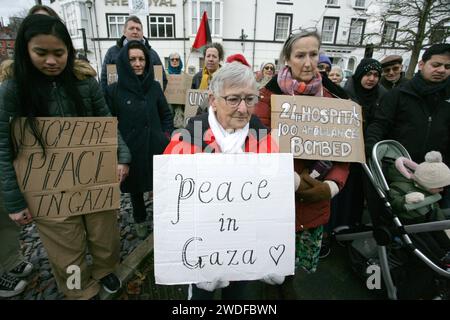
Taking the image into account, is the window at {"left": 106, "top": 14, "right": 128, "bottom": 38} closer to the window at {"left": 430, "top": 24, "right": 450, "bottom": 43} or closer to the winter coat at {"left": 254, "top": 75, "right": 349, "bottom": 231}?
the window at {"left": 430, "top": 24, "right": 450, "bottom": 43}

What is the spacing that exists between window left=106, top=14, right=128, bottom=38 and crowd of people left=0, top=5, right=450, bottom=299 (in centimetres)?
2294

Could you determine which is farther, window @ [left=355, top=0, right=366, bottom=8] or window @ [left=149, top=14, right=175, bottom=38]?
window @ [left=355, top=0, right=366, bottom=8]

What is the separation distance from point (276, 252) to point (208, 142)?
2.31 feet

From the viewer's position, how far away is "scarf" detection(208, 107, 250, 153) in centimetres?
137

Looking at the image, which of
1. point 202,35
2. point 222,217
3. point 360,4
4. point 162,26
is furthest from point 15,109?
point 360,4

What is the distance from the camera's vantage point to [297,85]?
1.65 metres

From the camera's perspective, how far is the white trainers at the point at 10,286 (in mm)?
2160

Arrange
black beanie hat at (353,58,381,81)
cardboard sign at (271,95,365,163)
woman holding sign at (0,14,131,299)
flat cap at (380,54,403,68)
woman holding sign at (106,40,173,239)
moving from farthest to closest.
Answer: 1. flat cap at (380,54,403,68)
2. black beanie hat at (353,58,381,81)
3. woman holding sign at (106,40,173,239)
4. cardboard sign at (271,95,365,163)
5. woman holding sign at (0,14,131,299)

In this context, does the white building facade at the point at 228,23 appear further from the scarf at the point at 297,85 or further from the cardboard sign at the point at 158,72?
Result: the scarf at the point at 297,85

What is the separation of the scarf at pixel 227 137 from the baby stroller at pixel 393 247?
4.07 feet

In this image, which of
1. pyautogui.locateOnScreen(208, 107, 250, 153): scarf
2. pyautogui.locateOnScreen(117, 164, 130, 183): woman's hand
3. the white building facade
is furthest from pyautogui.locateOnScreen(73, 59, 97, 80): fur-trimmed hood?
the white building facade

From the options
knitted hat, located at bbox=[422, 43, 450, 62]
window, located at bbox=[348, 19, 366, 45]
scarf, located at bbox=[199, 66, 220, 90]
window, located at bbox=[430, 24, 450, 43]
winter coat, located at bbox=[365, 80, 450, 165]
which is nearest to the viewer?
knitted hat, located at bbox=[422, 43, 450, 62]

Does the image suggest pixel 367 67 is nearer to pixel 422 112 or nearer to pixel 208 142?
pixel 422 112
